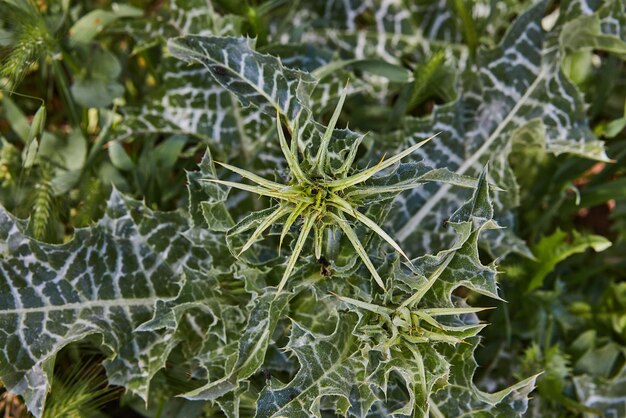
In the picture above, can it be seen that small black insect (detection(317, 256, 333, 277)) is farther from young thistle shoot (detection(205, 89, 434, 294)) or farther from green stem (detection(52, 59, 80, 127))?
green stem (detection(52, 59, 80, 127))

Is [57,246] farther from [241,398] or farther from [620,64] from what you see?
[620,64]

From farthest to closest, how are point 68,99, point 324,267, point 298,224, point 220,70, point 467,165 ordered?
point 68,99, point 467,165, point 220,70, point 324,267, point 298,224

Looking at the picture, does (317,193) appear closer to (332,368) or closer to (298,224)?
(298,224)

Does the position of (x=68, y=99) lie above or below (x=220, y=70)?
below

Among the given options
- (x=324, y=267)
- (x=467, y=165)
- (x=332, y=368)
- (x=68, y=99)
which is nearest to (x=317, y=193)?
(x=324, y=267)

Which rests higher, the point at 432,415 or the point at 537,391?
the point at 432,415

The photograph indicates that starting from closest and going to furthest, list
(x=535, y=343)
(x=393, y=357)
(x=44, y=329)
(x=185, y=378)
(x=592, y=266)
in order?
1. (x=393, y=357)
2. (x=44, y=329)
3. (x=185, y=378)
4. (x=535, y=343)
5. (x=592, y=266)

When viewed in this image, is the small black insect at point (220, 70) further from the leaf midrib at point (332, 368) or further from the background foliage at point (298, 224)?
the leaf midrib at point (332, 368)

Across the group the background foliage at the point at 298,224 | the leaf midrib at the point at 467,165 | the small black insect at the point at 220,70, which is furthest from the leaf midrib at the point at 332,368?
the small black insect at the point at 220,70

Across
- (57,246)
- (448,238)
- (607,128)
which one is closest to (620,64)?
(607,128)
